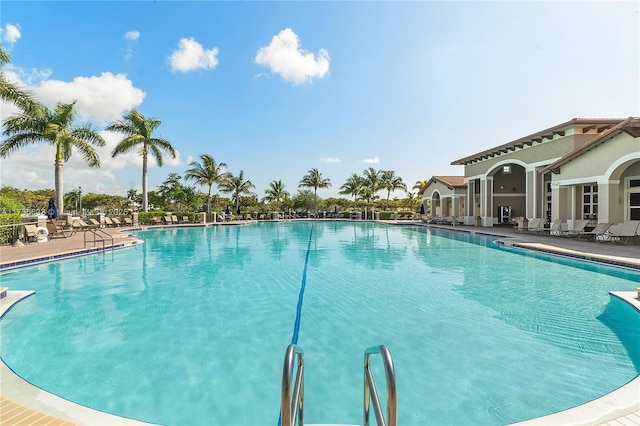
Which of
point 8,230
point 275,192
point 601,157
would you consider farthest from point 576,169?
point 275,192

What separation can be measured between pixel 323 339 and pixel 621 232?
51.9 ft

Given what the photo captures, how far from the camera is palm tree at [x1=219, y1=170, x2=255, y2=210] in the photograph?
41.2 metres

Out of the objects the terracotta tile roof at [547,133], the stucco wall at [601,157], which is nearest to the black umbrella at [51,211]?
the stucco wall at [601,157]

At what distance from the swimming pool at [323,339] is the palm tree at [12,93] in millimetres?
8828

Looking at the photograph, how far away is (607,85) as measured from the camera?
13555 mm

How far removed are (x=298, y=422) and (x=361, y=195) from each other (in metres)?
44.5

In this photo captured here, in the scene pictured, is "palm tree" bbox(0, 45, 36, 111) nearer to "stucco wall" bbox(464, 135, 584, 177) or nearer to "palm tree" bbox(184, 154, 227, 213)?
"palm tree" bbox(184, 154, 227, 213)

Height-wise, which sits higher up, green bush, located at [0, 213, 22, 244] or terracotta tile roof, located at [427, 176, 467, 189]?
terracotta tile roof, located at [427, 176, 467, 189]

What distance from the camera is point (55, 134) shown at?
64.4ft

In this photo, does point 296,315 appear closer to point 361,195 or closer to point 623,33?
point 623,33

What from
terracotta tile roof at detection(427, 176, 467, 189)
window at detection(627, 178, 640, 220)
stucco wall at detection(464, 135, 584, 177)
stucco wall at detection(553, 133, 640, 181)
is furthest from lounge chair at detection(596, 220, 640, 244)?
terracotta tile roof at detection(427, 176, 467, 189)

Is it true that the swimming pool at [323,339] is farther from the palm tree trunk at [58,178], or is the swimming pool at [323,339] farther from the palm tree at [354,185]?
the palm tree at [354,185]

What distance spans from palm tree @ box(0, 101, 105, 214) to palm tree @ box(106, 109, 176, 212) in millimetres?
4749

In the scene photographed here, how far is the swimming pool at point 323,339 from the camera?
3.47m
